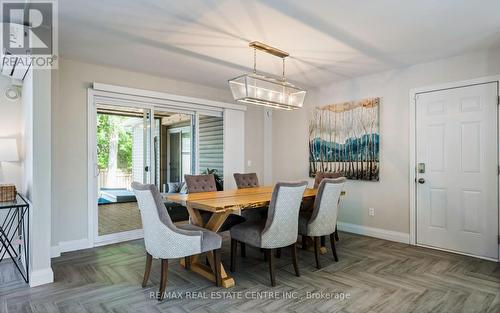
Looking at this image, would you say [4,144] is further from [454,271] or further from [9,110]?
[454,271]

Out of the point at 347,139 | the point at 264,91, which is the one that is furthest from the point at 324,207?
the point at 347,139

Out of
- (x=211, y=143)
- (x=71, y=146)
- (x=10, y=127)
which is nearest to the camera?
(x=10, y=127)

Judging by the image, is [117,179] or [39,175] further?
→ [117,179]

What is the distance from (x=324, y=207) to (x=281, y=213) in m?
0.68

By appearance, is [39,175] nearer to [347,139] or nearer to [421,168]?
[347,139]

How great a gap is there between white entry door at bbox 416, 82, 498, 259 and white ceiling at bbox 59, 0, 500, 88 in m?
0.62

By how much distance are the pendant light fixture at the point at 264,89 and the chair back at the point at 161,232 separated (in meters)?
1.41

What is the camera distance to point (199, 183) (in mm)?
3971

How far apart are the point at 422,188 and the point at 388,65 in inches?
68.1

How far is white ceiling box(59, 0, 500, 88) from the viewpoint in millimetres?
2477

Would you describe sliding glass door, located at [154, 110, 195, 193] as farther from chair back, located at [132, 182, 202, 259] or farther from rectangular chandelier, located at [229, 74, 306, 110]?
chair back, located at [132, 182, 202, 259]

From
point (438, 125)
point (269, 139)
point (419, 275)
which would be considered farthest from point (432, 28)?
point (269, 139)

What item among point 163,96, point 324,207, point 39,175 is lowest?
point 324,207

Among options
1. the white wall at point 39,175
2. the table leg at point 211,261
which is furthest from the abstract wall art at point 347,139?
the white wall at point 39,175
